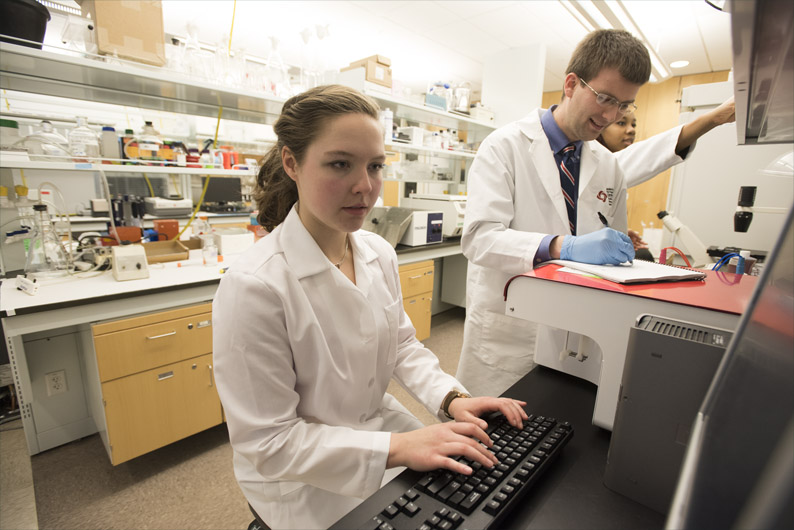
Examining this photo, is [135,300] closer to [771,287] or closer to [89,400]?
[89,400]

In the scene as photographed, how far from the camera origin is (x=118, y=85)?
1934 mm

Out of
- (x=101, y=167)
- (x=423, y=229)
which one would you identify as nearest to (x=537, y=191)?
(x=423, y=229)

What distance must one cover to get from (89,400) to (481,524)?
224 centimetres

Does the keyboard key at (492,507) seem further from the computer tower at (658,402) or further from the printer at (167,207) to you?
the printer at (167,207)

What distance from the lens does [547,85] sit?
6336 mm

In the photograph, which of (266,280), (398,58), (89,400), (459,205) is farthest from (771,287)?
(398,58)

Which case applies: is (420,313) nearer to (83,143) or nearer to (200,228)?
(200,228)

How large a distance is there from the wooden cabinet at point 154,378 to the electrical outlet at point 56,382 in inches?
20.1

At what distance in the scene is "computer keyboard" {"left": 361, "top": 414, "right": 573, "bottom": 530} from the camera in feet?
1.57

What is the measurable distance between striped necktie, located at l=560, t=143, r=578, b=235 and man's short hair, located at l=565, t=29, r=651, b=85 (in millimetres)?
255

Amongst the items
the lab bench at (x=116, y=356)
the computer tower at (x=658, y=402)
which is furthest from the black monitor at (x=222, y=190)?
the computer tower at (x=658, y=402)

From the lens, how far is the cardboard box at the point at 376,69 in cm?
277

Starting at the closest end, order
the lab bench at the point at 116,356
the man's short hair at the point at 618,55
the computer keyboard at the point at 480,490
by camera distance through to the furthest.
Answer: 1. the computer keyboard at the point at 480,490
2. the man's short hair at the point at 618,55
3. the lab bench at the point at 116,356

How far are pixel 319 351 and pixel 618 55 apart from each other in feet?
3.69
